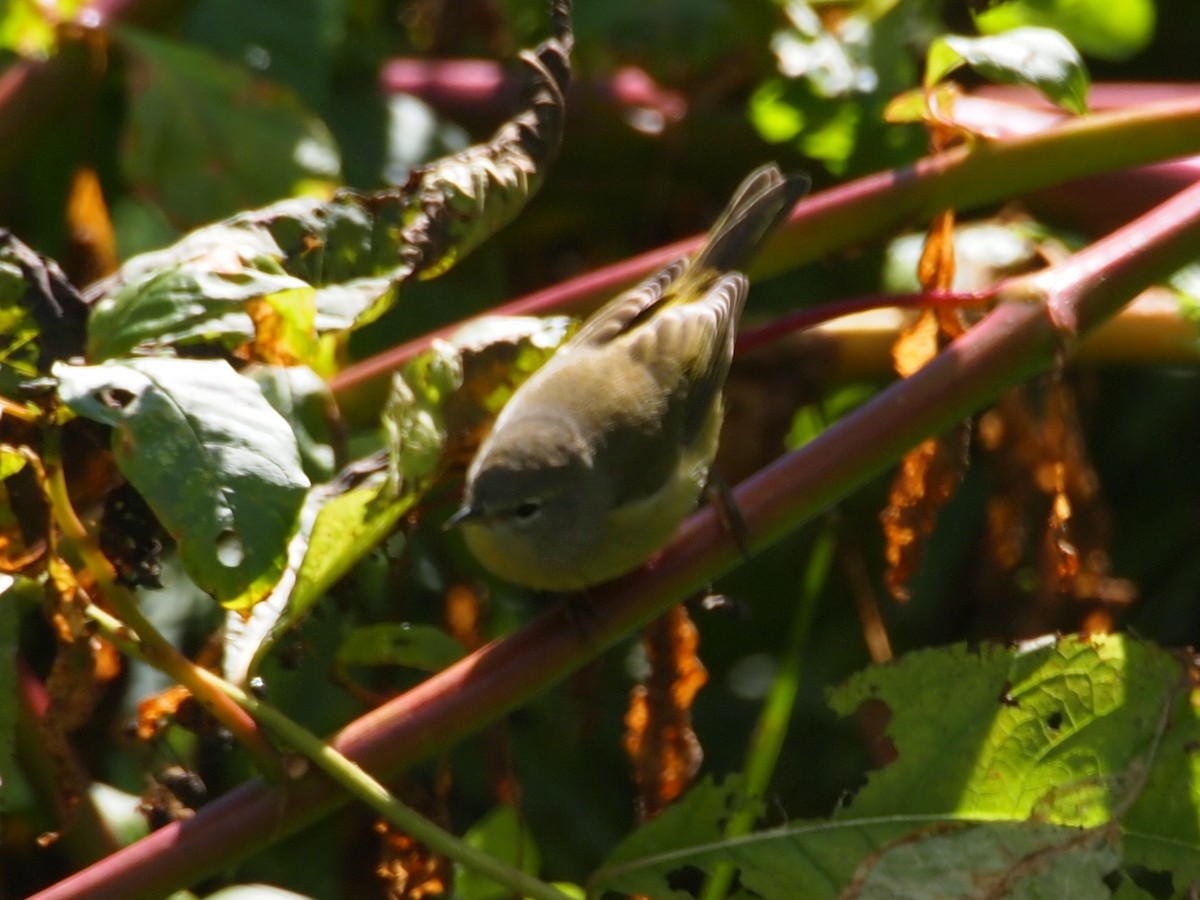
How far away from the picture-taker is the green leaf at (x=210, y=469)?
140 cm

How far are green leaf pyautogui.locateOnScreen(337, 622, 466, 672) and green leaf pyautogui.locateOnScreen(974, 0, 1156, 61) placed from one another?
4.84 ft

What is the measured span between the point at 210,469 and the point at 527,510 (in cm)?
104

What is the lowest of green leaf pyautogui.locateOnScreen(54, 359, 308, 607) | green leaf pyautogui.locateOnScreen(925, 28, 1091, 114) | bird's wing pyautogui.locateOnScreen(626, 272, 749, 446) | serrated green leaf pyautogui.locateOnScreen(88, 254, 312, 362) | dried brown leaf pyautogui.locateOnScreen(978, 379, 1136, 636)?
dried brown leaf pyautogui.locateOnScreen(978, 379, 1136, 636)

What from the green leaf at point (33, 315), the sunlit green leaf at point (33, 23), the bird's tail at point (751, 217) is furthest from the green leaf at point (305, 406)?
the sunlit green leaf at point (33, 23)

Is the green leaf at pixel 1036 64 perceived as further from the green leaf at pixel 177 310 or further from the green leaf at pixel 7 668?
the green leaf at pixel 7 668

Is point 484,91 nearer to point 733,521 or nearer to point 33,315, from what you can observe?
point 33,315

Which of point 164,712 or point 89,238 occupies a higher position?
point 89,238

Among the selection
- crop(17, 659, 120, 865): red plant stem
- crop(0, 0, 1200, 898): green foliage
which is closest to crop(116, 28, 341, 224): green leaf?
crop(0, 0, 1200, 898): green foliage

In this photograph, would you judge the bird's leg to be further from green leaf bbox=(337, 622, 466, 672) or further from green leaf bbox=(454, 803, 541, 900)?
green leaf bbox=(454, 803, 541, 900)

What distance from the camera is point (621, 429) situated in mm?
2639

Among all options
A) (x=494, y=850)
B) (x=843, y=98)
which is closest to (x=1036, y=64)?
(x=843, y=98)

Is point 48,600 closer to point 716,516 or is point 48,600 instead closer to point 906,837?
point 716,516

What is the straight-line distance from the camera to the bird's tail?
2320 mm

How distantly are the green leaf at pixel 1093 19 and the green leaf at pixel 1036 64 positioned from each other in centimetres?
62
